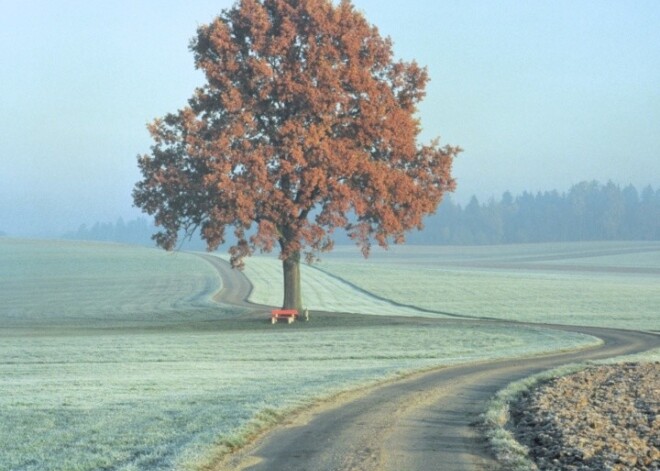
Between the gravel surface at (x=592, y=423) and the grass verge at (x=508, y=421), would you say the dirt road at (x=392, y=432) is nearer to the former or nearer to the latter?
the grass verge at (x=508, y=421)

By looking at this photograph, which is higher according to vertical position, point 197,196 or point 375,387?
point 197,196

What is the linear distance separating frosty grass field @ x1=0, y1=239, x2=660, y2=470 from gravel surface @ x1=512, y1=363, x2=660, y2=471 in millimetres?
4846

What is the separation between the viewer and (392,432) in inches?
601

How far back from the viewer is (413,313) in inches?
2196

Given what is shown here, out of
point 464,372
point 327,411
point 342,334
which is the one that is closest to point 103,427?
point 327,411

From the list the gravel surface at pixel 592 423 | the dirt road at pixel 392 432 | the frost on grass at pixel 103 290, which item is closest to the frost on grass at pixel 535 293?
the frost on grass at pixel 103 290

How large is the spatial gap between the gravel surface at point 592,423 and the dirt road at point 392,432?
1.00m

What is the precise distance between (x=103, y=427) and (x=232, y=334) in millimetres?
25092

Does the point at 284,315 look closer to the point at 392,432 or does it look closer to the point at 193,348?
the point at 193,348

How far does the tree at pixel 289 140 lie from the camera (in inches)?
1639

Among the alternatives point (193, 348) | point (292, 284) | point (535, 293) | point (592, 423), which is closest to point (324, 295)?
point (535, 293)

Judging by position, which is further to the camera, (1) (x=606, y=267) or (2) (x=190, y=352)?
(1) (x=606, y=267)

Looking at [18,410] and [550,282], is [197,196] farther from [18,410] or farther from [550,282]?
[550,282]

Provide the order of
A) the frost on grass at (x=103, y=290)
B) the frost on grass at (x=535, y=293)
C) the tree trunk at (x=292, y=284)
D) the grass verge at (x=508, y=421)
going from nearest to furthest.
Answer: the grass verge at (x=508, y=421) < the tree trunk at (x=292, y=284) < the frost on grass at (x=535, y=293) < the frost on grass at (x=103, y=290)
